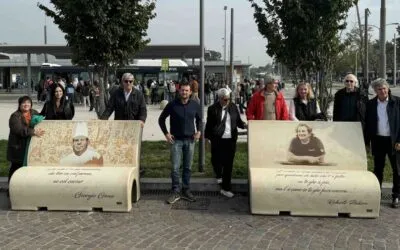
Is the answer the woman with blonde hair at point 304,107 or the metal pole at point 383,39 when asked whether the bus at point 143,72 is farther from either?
the woman with blonde hair at point 304,107

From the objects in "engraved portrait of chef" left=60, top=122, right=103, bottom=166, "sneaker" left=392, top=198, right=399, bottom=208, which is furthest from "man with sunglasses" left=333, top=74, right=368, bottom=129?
"engraved portrait of chef" left=60, top=122, right=103, bottom=166

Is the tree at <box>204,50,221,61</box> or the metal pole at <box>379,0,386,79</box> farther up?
the tree at <box>204,50,221,61</box>

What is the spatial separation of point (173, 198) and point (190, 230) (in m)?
1.33

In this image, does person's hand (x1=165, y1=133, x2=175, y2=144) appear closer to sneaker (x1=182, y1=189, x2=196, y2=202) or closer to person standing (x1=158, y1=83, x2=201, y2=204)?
person standing (x1=158, y1=83, x2=201, y2=204)

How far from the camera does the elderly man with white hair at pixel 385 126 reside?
7.01 metres

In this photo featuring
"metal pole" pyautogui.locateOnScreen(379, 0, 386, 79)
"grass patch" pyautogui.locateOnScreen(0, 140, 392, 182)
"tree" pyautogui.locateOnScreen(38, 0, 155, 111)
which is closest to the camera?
"grass patch" pyautogui.locateOnScreen(0, 140, 392, 182)

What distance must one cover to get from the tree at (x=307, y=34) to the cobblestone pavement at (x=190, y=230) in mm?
4152

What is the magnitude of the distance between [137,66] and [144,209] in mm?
29760

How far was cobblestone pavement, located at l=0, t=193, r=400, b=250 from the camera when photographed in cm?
548

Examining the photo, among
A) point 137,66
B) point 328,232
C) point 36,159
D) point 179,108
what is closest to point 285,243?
point 328,232

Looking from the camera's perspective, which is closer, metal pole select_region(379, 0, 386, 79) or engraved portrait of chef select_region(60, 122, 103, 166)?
engraved portrait of chef select_region(60, 122, 103, 166)

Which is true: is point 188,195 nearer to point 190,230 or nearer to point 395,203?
point 190,230

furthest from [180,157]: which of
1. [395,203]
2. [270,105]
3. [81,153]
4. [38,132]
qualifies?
[395,203]

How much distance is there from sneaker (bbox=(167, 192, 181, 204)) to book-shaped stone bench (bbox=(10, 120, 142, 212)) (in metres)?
0.48
